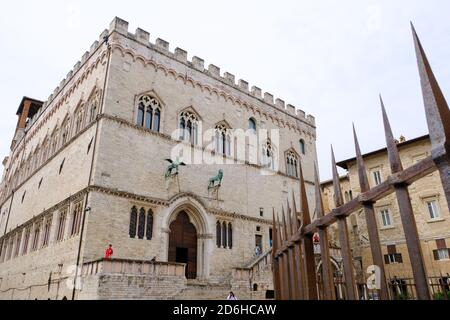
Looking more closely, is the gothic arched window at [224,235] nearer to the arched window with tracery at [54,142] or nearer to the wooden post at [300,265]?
the arched window with tracery at [54,142]

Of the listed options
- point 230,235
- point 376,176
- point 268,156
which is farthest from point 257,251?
point 376,176

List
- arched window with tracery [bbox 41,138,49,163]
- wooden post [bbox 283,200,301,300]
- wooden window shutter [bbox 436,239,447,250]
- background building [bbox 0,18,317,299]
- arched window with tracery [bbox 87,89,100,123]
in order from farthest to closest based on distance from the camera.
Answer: arched window with tracery [bbox 41,138,49,163]
wooden window shutter [bbox 436,239,447,250]
arched window with tracery [bbox 87,89,100,123]
background building [bbox 0,18,317,299]
wooden post [bbox 283,200,301,300]

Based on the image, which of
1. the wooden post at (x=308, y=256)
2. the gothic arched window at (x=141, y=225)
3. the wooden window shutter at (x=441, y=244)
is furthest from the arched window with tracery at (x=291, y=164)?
the wooden post at (x=308, y=256)

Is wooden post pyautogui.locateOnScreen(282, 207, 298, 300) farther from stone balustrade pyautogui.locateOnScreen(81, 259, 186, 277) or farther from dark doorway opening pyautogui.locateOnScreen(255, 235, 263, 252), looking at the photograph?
dark doorway opening pyautogui.locateOnScreen(255, 235, 263, 252)

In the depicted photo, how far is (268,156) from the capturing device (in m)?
25.2

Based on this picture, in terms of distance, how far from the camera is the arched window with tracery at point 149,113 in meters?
18.7

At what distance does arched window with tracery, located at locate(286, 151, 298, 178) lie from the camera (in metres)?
26.5

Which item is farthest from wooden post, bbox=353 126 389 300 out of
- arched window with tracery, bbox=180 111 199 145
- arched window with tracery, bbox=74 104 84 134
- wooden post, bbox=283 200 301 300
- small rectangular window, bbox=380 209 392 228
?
small rectangular window, bbox=380 209 392 228

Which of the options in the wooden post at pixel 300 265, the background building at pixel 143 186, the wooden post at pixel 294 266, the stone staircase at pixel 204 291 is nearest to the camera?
the wooden post at pixel 300 265

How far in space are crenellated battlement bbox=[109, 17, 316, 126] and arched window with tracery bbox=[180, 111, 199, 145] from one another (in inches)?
142

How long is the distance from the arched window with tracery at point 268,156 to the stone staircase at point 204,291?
10.7 metres

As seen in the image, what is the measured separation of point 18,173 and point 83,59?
14.9 m

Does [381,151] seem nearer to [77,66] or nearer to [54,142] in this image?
[77,66]
